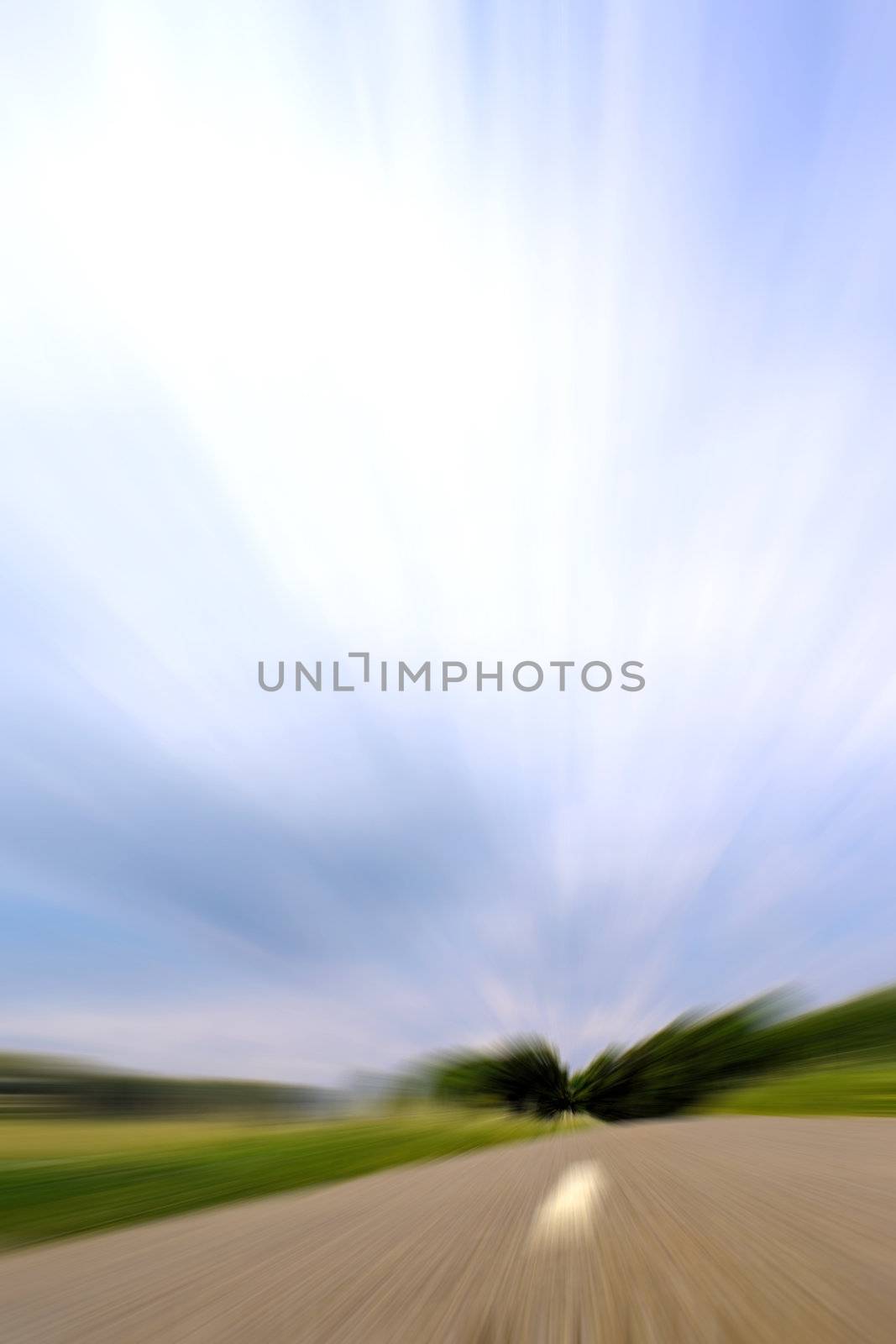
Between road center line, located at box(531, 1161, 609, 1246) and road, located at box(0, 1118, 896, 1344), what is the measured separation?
11 mm

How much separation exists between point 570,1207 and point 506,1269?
751mm

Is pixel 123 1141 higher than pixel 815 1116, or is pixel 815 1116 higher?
pixel 123 1141

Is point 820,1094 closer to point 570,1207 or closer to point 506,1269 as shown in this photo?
point 570,1207

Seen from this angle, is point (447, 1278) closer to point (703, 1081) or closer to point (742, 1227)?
point (742, 1227)

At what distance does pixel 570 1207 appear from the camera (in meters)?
2.11

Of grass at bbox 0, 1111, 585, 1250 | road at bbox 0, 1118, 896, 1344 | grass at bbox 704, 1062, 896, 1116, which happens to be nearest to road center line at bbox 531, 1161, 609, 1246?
road at bbox 0, 1118, 896, 1344

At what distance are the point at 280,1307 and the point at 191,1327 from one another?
0.15m

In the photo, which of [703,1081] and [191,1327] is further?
[703,1081]

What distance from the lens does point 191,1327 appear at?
1.27 meters

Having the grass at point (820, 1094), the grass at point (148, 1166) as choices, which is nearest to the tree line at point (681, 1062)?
the grass at point (820, 1094)

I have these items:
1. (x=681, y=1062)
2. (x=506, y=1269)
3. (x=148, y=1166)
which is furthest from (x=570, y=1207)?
(x=681, y=1062)

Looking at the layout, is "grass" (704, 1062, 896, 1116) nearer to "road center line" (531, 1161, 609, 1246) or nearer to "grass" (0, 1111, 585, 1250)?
"grass" (0, 1111, 585, 1250)

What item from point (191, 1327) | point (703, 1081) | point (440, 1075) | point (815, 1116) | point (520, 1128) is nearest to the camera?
point (191, 1327)

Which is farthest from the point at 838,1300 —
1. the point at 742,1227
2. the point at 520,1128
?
the point at 520,1128
